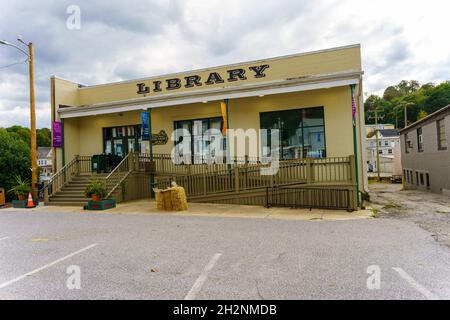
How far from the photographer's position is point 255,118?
14.1m

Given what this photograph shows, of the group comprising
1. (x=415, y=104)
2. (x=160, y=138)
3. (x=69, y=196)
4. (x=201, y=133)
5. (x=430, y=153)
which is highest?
(x=415, y=104)

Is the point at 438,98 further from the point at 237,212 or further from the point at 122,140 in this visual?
the point at 237,212

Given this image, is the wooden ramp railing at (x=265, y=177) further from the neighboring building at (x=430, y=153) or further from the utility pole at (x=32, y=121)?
the neighboring building at (x=430, y=153)

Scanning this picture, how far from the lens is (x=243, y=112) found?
14.3 meters

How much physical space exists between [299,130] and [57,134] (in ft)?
42.0

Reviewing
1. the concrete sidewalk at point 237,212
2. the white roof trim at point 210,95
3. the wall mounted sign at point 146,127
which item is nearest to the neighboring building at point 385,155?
the white roof trim at point 210,95

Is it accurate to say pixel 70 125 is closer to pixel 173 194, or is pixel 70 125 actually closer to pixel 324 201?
pixel 173 194

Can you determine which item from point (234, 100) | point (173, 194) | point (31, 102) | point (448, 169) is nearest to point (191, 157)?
point (234, 100)

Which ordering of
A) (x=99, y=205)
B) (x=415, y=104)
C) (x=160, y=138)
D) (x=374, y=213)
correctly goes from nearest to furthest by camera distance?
1. (x=374, y=213)
2. (x=99, y=205)
3. (x=160, y=138)
4. (x=415, y=104)

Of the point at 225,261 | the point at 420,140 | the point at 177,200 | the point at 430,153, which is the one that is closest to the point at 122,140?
the point at 177,200

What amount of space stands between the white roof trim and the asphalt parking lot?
18.1ft

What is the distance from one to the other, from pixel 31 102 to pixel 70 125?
12.2 feet

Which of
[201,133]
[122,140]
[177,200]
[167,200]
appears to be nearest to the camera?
[177,200]

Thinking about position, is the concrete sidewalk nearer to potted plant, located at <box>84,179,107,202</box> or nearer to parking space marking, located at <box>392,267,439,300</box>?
potted plant, located at <box>84,179,107,202</box>
